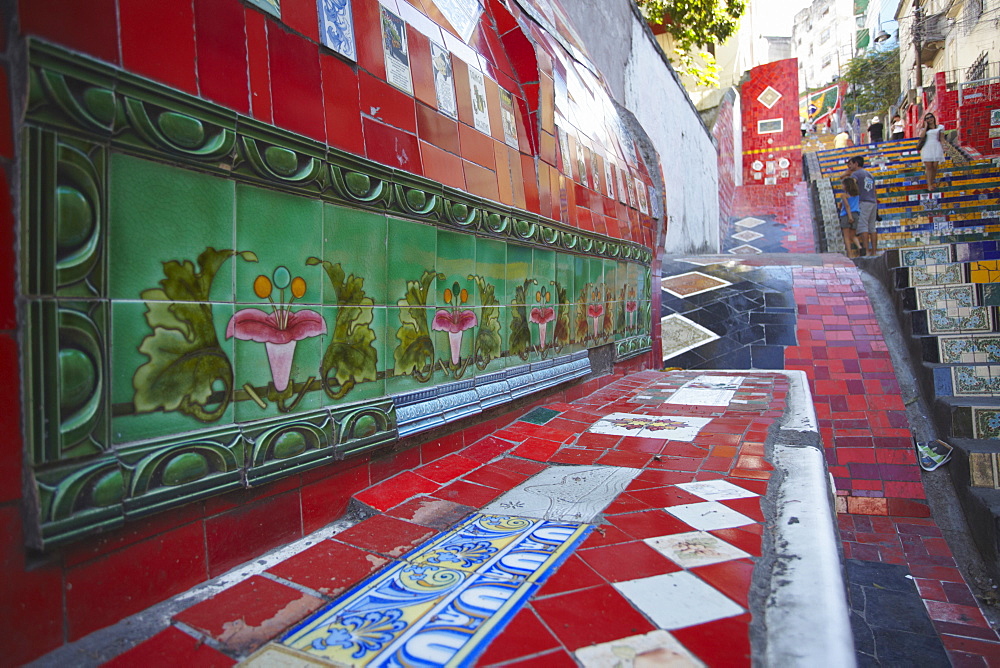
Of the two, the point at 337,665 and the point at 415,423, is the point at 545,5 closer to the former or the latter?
the point at 415,423

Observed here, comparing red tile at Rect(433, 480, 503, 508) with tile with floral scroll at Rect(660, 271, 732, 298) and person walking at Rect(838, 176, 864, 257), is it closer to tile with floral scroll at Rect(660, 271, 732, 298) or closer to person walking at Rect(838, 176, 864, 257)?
tile with floral scroll at Rect(660, 271, 732, 298)

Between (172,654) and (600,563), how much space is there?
2.59ft

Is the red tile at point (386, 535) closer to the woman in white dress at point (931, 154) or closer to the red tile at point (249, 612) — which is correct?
the red tile at point (249, 612)

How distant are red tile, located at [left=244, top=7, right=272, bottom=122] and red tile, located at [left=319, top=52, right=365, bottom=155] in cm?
17

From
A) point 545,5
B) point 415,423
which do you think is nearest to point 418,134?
point 415,423

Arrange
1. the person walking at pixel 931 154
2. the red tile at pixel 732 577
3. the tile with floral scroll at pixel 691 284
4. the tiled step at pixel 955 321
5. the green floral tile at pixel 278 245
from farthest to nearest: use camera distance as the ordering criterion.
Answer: the person walking at pixel 931 154, the tile with floral scroll at pixel 691 284, the tiled step at pixel 955 321, the green floral tile at pixel 278 245, the red tile at pixel 732 577

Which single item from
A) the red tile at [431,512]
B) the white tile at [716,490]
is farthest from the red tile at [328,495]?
the white tile at [716,490]

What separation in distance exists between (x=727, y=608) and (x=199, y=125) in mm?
1313

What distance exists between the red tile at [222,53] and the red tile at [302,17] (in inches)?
5.5

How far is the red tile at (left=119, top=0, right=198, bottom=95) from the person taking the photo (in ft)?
3.00

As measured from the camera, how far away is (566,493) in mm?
Answer: 1603

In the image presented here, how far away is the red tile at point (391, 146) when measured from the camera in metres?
1.46

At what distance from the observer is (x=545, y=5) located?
331 centimetres

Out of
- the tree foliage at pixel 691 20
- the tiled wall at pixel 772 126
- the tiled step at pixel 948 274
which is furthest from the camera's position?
the tiled wall at pixel 772 126
